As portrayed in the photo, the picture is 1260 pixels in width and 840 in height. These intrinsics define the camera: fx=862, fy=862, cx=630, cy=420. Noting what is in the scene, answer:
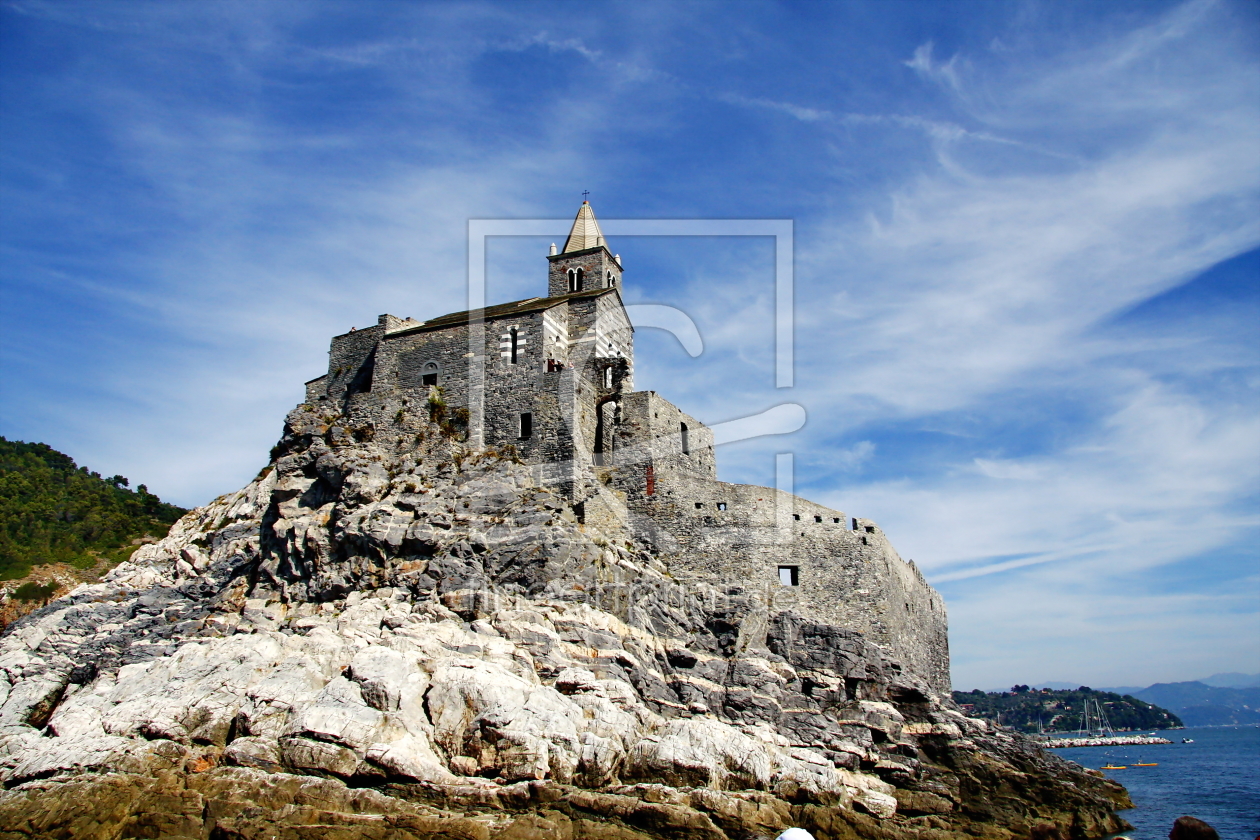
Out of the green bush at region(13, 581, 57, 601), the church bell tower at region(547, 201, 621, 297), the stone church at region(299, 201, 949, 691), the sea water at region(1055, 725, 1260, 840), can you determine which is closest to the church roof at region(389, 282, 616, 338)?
the stone church at region(299, 201, 949, 691)

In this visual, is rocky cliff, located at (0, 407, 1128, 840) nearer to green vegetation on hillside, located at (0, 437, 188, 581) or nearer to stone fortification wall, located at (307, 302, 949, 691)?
stone fortification wall, located at (307, 302, 949, 691)

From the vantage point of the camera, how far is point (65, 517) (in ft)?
196

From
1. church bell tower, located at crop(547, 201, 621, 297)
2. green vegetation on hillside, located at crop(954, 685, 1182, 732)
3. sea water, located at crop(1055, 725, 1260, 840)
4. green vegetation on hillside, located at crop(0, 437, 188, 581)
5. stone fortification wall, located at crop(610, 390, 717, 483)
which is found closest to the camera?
stone fortification wall, located at crop(610, 390, 717, 483)

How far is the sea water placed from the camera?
3456 cm

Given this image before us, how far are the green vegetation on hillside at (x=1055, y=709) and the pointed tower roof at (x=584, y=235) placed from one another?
119075 mm

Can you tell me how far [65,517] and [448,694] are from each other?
51.2m

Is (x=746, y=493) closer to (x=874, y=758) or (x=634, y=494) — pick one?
(x=634, y=494)

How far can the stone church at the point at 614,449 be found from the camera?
31.6 metres

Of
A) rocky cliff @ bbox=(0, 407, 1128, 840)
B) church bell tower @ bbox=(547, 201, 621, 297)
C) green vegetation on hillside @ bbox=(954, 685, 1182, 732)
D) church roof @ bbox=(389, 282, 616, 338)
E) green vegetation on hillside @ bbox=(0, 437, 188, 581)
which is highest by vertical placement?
church bell tower @ bbox=(547, 201, 621, 297)

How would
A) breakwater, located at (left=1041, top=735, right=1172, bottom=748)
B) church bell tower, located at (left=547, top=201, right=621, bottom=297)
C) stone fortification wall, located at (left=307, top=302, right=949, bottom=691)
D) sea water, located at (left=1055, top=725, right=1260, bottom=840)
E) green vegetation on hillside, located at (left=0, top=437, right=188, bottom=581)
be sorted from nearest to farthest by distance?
stone fortification wall, located at (left=307, top=302, right=949, bottom=691)
sea water, located at (left=1055, top=725, right=1260, bottom=840)
church bell tower, located at (left=547, top=201, right=621, bottom=297)
green vegetation on hillside, located at (left=0, top=437, right=188, bottom=581)
breakwater, located at (left=1041, top=735, right=1172, bottom=748)

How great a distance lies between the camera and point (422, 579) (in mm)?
26047

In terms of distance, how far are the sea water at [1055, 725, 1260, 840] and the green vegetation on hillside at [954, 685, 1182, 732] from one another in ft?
151

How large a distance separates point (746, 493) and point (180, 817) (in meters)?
20.9

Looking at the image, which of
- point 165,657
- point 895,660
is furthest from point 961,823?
point 165,657
